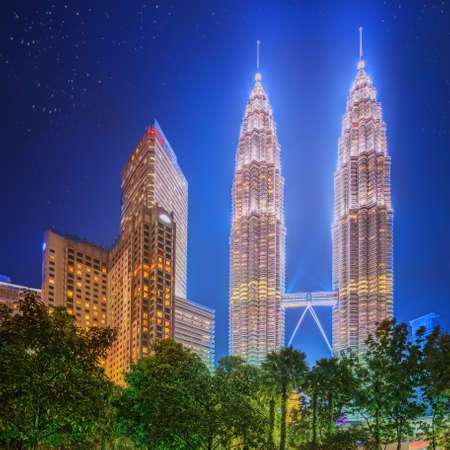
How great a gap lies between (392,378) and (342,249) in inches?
6278

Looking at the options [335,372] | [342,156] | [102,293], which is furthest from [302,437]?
[342,156]

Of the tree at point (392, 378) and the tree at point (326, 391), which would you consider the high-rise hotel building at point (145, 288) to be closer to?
the tree at point (326, 391)

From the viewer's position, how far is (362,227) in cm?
17162

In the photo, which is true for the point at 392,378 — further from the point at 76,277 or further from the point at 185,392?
the point at 76,277

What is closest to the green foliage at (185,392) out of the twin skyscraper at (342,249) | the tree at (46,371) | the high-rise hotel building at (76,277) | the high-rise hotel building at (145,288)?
the tree at (46,371)

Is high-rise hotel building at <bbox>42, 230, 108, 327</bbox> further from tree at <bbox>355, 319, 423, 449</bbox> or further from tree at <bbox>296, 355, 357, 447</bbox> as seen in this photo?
tree at <bbox>355, 319, 423, 449</bbox>

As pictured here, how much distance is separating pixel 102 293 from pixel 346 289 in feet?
307

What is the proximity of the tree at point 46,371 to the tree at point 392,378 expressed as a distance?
632 inches

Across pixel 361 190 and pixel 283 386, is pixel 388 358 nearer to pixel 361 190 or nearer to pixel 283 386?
pixel 283 386

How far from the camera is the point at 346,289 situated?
173 meters

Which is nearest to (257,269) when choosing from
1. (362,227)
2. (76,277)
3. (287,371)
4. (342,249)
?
(342,249)

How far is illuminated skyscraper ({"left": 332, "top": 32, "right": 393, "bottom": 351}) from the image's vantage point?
16188cm

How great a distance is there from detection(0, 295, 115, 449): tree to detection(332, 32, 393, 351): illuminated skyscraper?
145m

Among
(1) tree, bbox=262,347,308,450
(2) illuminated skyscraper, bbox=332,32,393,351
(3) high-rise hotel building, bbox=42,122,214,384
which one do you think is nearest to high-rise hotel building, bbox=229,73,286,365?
(2) illuminated skyscraper, bbox=332,32,393,351
